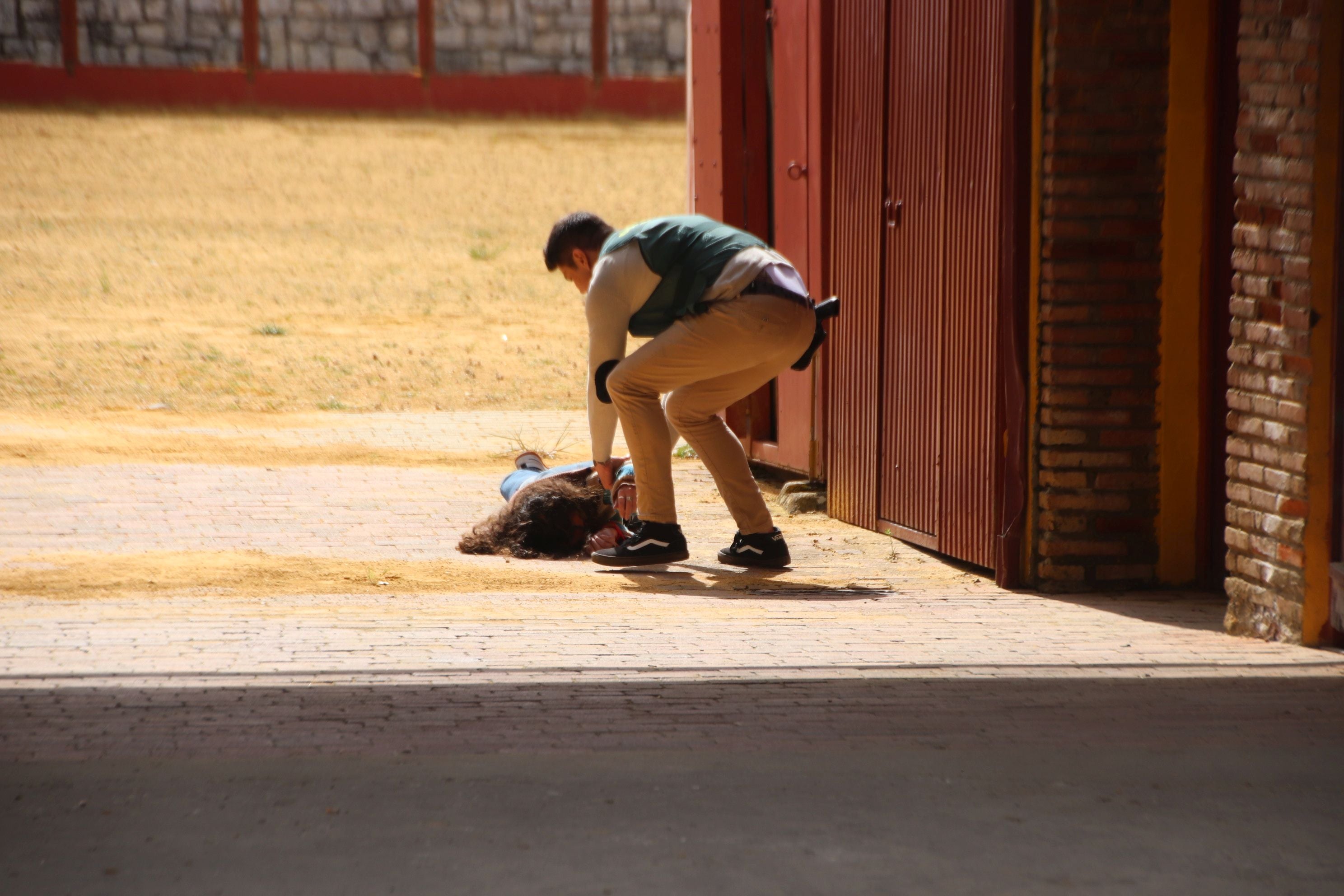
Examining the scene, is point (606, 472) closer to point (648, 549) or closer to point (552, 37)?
point (648, 549)

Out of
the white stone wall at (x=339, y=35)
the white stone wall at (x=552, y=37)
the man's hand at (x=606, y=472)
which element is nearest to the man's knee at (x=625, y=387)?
the man's hand at (x=606, y=472)

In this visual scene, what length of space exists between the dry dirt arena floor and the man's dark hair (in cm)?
132

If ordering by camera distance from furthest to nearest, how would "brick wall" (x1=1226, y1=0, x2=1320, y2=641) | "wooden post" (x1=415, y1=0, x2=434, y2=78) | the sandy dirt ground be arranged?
"wooden post" (x1=415, y1=0, x2=434, y2=78) < the sandy dirt ground < "brick wall" (x1=1226, y1=0, x2=1320, y2=641)

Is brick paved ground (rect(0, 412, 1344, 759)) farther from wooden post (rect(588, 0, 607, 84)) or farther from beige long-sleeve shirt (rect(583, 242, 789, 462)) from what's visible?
wooden post (rect(588, 0, 607, 84))

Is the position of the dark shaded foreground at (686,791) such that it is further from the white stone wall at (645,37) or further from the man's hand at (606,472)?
the white stone wall at (645,37)

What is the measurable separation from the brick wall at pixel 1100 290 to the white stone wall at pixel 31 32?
23.4 meters

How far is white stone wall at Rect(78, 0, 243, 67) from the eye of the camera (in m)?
26.3

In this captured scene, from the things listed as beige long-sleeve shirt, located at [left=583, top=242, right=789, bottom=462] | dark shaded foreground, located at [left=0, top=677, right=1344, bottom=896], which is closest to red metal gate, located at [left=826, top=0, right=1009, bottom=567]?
beige long-sleeve shirt, located at [left=583, top=242, right=789, bottom=462]

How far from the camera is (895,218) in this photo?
24.1 ft

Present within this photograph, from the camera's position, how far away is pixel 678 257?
6609 millimetres

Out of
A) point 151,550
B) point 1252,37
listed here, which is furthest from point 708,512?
point 1252,37

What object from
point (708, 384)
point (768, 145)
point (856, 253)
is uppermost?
point (768, 145)

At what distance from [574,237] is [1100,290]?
6.90ft

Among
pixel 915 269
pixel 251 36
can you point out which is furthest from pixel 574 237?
pixel 251 36
